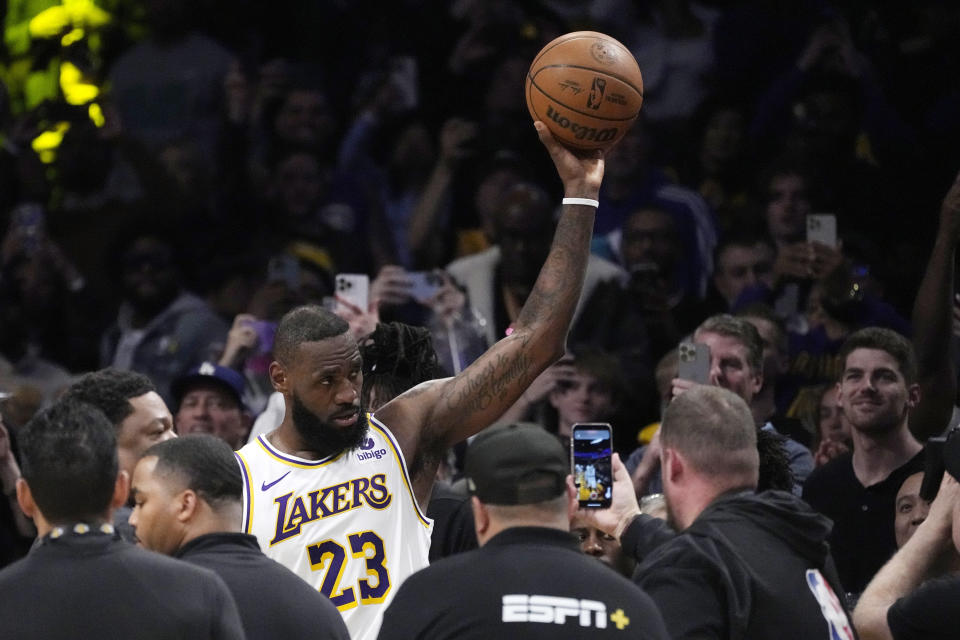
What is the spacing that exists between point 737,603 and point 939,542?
2.51 feet

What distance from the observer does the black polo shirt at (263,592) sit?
3.59 meters

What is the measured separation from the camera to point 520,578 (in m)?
3.34

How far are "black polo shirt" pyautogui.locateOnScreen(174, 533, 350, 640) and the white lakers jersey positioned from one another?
0.85 m

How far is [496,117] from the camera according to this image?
9.69 metres

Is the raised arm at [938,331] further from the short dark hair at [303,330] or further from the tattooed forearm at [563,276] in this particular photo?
the short dark hair at [303,330]

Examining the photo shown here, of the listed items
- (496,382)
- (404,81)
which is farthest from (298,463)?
(404,81)

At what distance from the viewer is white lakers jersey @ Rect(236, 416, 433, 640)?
4.59m

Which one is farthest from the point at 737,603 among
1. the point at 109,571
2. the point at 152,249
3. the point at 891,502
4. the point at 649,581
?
the point at 152,249

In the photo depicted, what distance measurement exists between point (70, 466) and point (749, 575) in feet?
5.30

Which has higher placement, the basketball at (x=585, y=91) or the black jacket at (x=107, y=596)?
the basketball at (x=585, y=91)

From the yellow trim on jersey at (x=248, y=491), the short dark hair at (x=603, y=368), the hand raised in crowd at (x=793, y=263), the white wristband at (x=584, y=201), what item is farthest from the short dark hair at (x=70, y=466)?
the hand raised in crowd at (x=793, y=263)

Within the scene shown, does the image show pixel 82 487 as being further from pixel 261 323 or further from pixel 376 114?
pixel 376 114

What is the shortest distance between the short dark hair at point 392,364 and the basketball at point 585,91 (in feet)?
2.88

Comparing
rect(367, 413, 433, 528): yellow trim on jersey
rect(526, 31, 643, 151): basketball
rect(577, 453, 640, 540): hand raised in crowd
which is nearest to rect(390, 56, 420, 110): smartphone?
rect(526, 31, 643, 151): basketball
